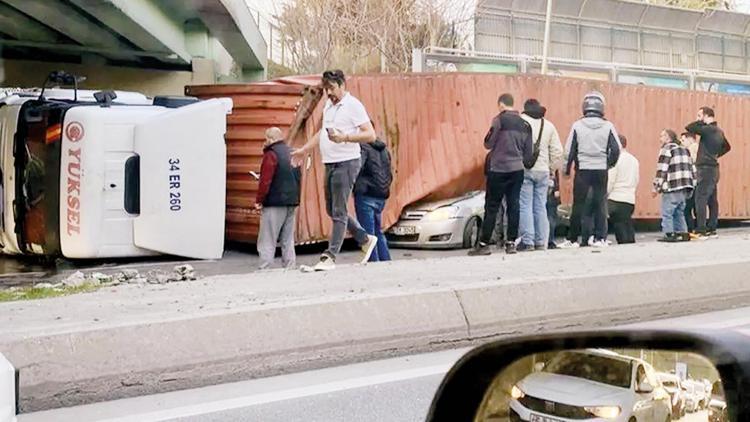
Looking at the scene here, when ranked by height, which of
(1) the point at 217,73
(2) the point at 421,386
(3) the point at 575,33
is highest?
(3) the point at 575,33

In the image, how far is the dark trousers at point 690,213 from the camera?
14.8m

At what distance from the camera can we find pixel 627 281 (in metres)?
8.37

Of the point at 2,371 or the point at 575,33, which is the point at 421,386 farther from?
the point at 575,33

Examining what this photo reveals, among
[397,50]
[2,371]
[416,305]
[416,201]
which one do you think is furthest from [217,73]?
[2,371]

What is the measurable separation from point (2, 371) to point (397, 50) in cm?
3423

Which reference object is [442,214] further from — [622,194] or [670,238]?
[670,238]

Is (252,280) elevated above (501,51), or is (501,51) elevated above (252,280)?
(501,51)

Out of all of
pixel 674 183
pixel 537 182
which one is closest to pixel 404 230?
pixel 537 182

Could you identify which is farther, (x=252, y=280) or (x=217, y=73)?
(x=217, y=73)

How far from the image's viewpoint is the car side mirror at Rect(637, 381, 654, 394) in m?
1.64

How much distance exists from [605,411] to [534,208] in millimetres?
9710

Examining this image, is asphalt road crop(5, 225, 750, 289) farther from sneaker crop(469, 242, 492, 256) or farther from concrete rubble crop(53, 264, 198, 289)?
Result: sneaker crop(469, 242, 492, 256)

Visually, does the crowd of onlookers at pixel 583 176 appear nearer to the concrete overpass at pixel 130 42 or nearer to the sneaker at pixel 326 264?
the sneaker at pixel 326 264

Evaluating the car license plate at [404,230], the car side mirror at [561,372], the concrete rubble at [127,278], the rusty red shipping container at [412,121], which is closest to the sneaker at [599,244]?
the car license plate at [404,230]
